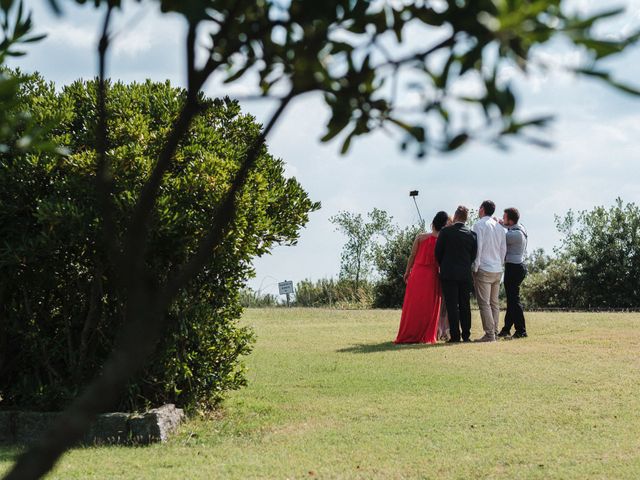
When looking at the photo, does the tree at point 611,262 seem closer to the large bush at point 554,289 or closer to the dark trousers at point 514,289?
Answer: the large bush at point 554,289

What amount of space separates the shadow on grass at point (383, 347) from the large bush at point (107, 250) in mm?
5558

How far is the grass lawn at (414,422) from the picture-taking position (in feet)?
20.5

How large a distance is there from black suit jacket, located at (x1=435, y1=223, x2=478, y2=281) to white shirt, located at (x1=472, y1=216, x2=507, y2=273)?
1.00 ft

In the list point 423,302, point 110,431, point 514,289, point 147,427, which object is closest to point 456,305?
point 423,302

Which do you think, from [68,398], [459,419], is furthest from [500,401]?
[68,398]

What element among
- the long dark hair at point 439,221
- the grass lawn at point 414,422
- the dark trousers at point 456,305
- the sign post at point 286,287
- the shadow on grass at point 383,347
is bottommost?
the grass lawn at point 414,422

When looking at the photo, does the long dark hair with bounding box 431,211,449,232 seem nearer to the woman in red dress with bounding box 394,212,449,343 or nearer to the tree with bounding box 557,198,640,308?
the woman in red dress with bounding box 394,212,449,343

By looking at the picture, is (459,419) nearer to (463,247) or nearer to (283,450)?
(283,450)

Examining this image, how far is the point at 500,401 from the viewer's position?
8.82 m

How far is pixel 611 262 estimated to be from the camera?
31.6 m

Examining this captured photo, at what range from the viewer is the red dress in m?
15.3

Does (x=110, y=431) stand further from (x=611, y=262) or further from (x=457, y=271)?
(x=611, y=262)

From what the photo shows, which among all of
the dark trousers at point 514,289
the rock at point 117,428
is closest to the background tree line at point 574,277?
the dark trousers at point 514,289

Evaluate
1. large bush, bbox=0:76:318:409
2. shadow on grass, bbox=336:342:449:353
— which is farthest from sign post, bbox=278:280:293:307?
large bush, bbox=0:76:318:409
